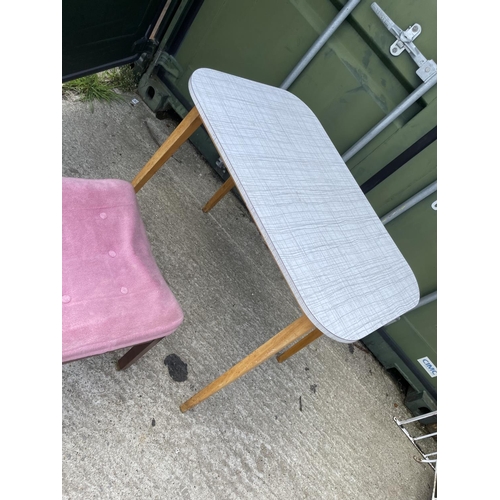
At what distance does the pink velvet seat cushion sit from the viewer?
3.80 feet

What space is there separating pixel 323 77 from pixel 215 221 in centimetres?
92

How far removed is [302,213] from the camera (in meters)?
1.39

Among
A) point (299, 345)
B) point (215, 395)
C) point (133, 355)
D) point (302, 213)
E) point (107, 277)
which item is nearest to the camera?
point (107, 277)

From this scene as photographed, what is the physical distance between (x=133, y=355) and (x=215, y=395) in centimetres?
48

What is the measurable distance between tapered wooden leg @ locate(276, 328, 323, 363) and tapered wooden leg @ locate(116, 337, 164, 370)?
760 mm

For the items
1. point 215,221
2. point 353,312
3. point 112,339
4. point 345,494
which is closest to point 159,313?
point 112,339

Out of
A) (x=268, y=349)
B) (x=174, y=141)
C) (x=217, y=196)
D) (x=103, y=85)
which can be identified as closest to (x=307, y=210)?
(x=268, y=349)

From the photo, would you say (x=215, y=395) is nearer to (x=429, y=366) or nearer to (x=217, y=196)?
(x=217, y=196)

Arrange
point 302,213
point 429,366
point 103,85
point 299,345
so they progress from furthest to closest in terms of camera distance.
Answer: point 103,85, point 429,366, point 299,345, point 302,213

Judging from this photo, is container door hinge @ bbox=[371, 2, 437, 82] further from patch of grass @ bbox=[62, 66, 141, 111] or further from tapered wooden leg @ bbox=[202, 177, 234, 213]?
patch of grass @ bbox=[62, 66, 141, 111]

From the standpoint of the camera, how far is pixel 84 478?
1.45 meters

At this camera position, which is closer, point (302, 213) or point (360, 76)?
point (302, 213)

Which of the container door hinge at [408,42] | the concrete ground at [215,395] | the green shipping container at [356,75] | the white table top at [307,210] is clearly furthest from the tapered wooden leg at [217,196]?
the container door hinge at [408,42]

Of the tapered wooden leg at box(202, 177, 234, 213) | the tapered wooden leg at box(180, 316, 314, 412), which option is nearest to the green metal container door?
the tapered wooden leg at box(202, 177, 234, 213)
